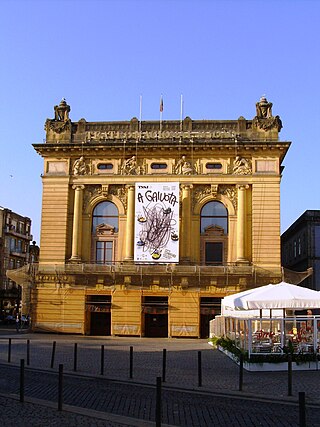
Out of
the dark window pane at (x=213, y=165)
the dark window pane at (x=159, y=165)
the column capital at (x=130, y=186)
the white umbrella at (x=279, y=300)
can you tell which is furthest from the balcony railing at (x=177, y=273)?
the white umbrella at (x=279, y=300)

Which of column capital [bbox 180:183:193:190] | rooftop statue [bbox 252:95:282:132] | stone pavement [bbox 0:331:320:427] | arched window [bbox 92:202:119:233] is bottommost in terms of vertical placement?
stone pavement [bbox 0:331:320:427]

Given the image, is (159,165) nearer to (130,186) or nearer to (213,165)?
(130,186)

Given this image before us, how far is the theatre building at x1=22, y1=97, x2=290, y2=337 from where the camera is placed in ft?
144

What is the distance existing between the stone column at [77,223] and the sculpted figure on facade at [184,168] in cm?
758

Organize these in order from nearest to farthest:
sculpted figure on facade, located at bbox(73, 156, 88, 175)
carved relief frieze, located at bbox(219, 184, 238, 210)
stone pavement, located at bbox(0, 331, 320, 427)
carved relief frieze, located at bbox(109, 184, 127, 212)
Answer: stone pavement, located at bbox(0, 331, 320, 427) < carved relief frieze, located at bbox(219, 184, 238, 210) < carved relief frieze, located at bbox(109, 184, 127, 212) < sculpted figure on facade, located at bbox(73, 156, 88, 175)

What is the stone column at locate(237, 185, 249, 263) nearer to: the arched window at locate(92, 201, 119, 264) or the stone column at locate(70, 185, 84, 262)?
the arched window at locate(92, 201, 119, 264)

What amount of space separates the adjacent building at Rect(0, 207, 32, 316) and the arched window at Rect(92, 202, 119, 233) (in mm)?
33445

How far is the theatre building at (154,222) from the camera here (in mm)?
43781

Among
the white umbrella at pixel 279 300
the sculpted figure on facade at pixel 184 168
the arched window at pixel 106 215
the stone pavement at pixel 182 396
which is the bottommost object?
the stone pavement at pixel 182 396

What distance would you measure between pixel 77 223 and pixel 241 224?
41.1 feet

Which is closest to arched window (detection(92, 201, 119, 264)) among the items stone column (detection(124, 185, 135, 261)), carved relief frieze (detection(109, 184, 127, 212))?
carved relief frieze (detection(109, 184, 127, 212))

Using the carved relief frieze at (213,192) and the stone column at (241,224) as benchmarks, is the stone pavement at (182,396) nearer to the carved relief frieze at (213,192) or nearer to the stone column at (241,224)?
the stone column at (241,224)

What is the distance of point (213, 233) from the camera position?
45.6 meters

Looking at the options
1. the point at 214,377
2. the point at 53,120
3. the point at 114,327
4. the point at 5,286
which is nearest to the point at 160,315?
the point at 114,327
